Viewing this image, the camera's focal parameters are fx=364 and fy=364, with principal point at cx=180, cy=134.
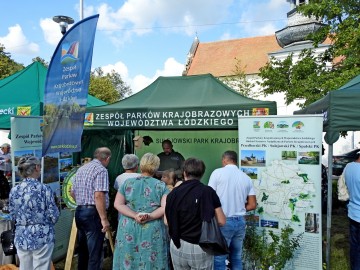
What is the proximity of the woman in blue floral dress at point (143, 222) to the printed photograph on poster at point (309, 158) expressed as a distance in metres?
1.87

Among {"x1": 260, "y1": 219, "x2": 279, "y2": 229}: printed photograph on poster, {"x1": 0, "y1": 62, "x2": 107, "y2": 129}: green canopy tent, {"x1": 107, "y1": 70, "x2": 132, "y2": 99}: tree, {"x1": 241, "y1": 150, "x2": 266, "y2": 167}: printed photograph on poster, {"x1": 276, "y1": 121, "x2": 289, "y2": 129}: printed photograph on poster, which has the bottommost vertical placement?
{"x1": 260, "y1": 219, "x2": 279, "y2": 229}: printed photograph on poster

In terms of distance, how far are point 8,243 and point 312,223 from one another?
3.46 m

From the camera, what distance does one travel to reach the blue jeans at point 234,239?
388 cm

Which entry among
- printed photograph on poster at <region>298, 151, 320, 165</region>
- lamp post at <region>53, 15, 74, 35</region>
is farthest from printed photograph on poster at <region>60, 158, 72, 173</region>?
printed photograph on poster at <region>298, 151, 320, 165</region>

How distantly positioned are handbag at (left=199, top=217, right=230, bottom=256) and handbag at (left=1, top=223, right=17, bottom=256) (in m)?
2.41

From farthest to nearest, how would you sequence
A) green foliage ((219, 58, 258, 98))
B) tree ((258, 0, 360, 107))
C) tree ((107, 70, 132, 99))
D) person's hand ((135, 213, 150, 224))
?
tree ((107, 70, 132, 99)) < green foliage ((219, 58, 258, 98)) < tree ((258, 0, 360, 107)) < person's hand ((135, 213, 150, 224))

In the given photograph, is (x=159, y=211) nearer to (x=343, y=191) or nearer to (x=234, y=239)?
(x=234, y=239)

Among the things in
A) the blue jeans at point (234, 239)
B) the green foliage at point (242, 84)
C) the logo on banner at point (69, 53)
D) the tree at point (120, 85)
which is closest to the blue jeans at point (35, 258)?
the blue jeans at point (234, 239)

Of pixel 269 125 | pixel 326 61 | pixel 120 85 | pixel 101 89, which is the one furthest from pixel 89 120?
pixel 120 85

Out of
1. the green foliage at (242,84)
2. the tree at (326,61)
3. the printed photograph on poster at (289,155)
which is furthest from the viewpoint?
the green foliage at (242,84)

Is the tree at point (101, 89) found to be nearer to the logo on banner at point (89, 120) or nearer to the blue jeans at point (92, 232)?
the logo on banner at point (89, 120)

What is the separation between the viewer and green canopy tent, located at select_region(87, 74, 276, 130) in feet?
17.1

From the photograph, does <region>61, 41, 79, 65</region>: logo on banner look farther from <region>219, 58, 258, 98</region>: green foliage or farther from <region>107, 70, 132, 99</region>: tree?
<region>107, 70, 132, 99</region>: tree

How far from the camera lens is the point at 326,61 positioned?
12.2 metres
